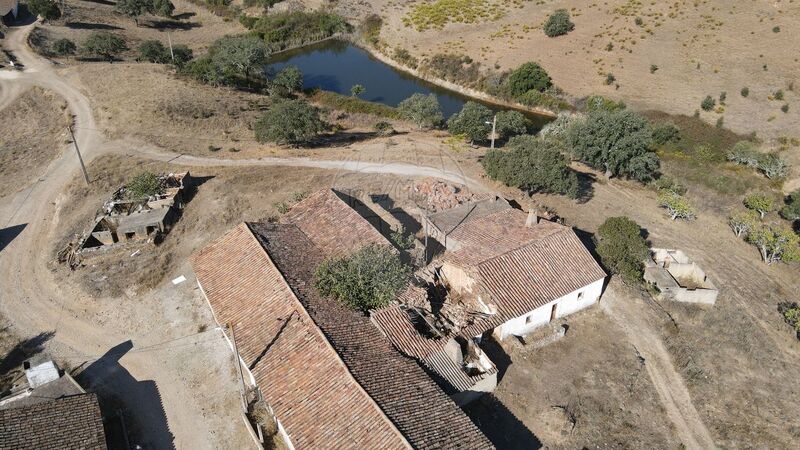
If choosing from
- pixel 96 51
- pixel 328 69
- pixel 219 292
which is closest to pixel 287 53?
pixel 328 69

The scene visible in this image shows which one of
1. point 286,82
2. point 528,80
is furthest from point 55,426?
point 528,80

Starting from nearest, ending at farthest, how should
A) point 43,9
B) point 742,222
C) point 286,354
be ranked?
point 286,354 → point 742,222 → point 43,9

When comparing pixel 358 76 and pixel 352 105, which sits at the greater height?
pixel 352 105

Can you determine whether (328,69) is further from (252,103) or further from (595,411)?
(595,411)

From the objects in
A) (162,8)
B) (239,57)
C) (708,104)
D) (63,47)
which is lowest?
(162,8)

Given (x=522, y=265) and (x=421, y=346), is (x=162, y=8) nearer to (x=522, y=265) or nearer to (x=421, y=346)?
(x=522, y=265)

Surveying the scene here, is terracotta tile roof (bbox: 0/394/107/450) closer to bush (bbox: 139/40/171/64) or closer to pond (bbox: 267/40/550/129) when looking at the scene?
pond (bbox: 267/40/550/129)

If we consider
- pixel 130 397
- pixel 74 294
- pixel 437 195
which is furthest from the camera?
pixel 437 195
